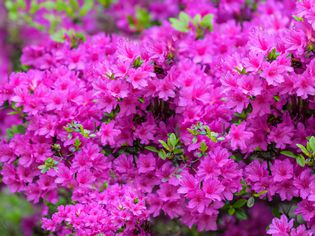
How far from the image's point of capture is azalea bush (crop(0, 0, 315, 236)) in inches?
90.4

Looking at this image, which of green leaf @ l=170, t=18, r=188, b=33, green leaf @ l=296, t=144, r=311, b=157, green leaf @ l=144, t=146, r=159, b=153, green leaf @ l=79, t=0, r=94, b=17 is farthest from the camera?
green leaf @ l=79, t=0, r=94, b=17

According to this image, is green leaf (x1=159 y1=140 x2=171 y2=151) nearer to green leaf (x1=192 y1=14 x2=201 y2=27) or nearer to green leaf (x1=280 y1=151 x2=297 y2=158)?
green leaf (x1=280 y1=151 x2=297 y2=158)

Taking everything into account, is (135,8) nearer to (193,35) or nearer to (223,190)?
(193,35)

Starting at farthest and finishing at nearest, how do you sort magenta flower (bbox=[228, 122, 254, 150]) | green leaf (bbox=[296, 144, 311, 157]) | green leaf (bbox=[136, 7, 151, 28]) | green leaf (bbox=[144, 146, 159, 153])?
green leaf (bbox=[136, 7, 151, 28]) → green leaf (bbox=[144, 146, 159, 153]) → magenta flower (bbox=[228, 122, 254, 150]) → green leaf (bbox=[296, 144, 311, 157])

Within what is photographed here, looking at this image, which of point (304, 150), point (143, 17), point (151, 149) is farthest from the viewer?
point (143, 17)

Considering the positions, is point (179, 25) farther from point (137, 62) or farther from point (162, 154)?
point (162, 154)

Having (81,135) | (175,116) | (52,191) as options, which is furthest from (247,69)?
(52,191)

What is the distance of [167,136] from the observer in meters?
2.49

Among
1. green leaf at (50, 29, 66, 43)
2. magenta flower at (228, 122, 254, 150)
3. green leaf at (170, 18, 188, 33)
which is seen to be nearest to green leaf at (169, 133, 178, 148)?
magenta flower at (228, 122, 254, 150)

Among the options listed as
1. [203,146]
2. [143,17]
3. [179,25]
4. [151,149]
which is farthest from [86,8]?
[203,146]

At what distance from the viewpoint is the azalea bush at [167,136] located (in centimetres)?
230

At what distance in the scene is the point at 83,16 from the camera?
12.0 feet

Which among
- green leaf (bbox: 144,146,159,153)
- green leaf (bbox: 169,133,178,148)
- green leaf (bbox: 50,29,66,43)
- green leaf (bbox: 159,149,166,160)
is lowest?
green leaf (bbox: 144,146,159,153)

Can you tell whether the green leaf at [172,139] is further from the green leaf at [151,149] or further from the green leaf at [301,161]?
the green leaf at [301,161]
